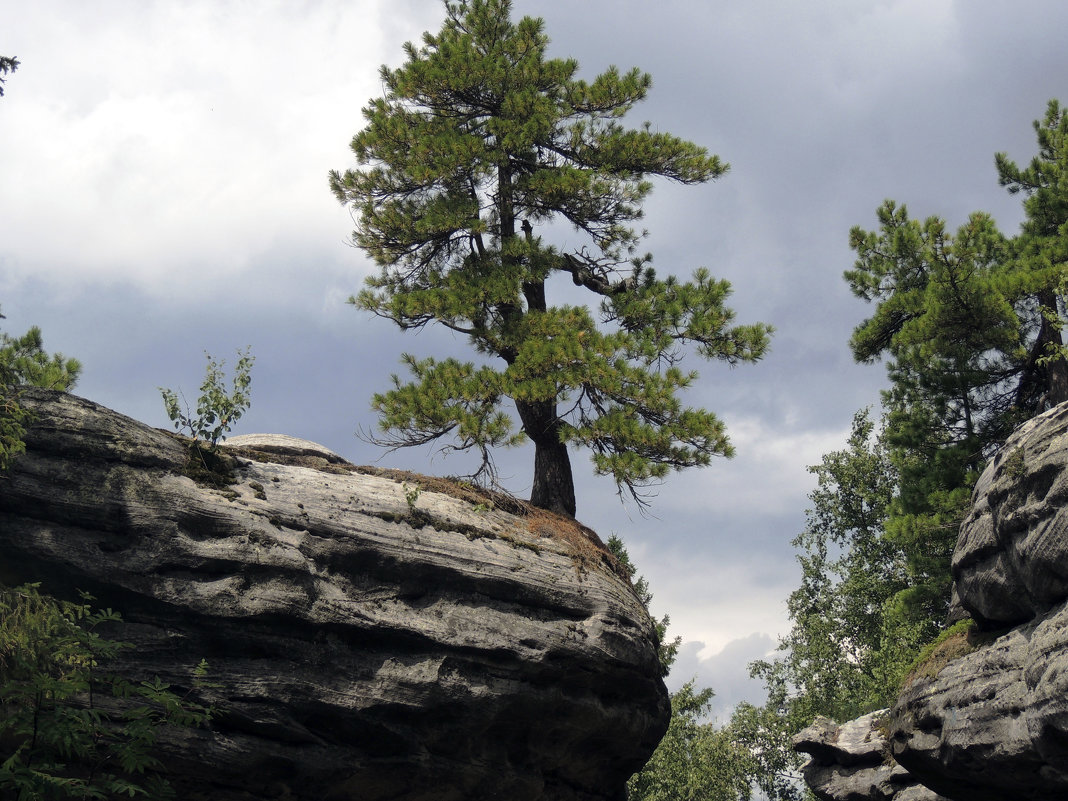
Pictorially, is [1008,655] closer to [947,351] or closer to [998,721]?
[998,721]

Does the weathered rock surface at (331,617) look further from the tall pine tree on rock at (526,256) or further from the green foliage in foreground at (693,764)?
the green foliage in foreground at (693,764)

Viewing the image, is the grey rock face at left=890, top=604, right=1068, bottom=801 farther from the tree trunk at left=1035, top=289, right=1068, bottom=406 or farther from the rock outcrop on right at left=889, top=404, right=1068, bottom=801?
the tree trunk at left=1035, top=289, right=1068, bottom=406

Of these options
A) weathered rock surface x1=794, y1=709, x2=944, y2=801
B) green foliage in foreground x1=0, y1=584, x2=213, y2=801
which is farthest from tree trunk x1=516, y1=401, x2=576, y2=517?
weathered rock surface x1=794, y1=709, x2=944, y2=801

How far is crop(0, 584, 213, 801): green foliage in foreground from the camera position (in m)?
8.45

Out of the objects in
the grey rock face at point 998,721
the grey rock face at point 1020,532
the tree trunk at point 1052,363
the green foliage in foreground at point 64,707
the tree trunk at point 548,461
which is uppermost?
the tree trunk at point 1052,363

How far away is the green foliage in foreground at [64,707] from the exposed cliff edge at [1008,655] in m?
11.4

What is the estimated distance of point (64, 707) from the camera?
8.83m

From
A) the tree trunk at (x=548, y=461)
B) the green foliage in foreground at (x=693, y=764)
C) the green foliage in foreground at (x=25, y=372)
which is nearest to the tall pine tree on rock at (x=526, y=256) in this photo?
the tree trunk at (x=548, y=461)

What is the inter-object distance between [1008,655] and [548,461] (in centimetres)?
886

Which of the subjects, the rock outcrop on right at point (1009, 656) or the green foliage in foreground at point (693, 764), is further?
the green foliage in foreground at point (693, 764)

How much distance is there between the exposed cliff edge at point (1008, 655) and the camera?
1296 cm

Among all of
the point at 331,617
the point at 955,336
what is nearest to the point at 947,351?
the point at 955,336

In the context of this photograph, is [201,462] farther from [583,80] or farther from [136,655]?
[583,80]

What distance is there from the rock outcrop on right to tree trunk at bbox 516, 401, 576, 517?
7.48 meters
